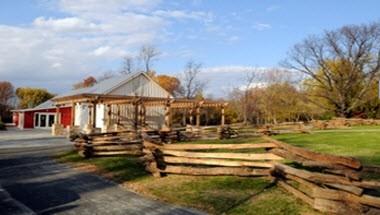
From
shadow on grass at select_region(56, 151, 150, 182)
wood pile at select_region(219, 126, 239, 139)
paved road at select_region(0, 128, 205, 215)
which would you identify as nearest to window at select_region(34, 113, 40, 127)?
wood pile at select_region(219, 126, 239, 139)

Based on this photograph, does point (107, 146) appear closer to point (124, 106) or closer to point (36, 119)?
point (124, 106)

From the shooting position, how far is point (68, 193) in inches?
438

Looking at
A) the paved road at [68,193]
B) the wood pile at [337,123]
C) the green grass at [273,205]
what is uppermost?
the wood pile at [337,123]

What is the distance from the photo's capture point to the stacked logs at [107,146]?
18.6 m

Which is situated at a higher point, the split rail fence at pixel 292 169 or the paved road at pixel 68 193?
the split rail fence at pixel 292 169

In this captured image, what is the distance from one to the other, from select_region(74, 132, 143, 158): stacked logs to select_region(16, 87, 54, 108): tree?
217ft

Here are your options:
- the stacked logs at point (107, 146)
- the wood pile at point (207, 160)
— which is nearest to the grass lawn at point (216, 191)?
the wood pile at point (207, 160)

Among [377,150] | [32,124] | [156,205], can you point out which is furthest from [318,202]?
[32,124]

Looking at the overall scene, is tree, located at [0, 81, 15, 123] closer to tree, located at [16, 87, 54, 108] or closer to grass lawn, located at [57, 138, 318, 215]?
tree, located at [16, 87, 54, 108]

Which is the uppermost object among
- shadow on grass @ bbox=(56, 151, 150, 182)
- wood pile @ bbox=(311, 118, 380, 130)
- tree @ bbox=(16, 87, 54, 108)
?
tree @ bbox=(16, 87, 54, 108)

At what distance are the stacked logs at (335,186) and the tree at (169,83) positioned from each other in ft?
204

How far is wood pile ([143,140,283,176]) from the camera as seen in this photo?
1142cm

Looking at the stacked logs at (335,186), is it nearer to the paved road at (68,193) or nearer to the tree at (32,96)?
the paved road at (68,193)

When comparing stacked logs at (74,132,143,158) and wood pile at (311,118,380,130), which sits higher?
wood pile at (311,118,380,130)
